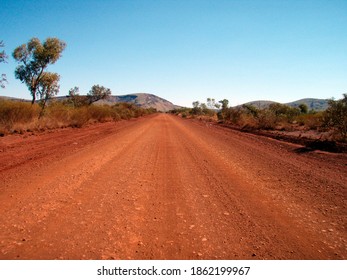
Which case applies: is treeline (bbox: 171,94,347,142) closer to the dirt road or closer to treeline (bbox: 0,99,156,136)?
the dirt road

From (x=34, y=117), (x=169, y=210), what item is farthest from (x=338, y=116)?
(x=34, y=117)

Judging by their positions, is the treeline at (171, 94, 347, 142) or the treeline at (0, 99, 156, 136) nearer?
the treeline at (171, 94, 347, 142)

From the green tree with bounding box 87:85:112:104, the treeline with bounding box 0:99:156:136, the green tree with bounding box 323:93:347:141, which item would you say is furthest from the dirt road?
the green tree with bounding box 87:85:112:104

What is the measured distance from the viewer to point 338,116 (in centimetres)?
1388

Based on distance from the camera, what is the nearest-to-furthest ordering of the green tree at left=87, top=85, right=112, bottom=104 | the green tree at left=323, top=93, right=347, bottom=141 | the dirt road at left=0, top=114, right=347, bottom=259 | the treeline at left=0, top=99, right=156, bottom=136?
the dirt road at left=0, top=114, right=347, bottom=259 → the green tree at left=323, top=93, right=347, bottom=141 → the treeline at left=0, top=99, right=156, bottom=136 → the green tree at left=87, top=85, right=112, bottom=104

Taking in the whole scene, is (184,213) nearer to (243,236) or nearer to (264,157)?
(243,236)

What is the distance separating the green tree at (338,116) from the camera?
13727 millimetres

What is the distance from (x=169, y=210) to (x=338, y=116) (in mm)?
12857

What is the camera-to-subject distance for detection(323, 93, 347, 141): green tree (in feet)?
45.0

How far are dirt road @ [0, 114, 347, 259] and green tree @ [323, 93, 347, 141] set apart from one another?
5965mm

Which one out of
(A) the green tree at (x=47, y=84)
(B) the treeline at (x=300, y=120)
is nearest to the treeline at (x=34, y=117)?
(A) the green tree at (x=47, y=84)

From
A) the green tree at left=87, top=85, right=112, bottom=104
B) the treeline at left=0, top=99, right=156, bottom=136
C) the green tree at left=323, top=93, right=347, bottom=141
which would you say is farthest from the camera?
the green tree at left=87, top=85, right=112, bottom=104

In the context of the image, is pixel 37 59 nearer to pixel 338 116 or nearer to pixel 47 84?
pixel 47 84

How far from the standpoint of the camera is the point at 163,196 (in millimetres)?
5566
